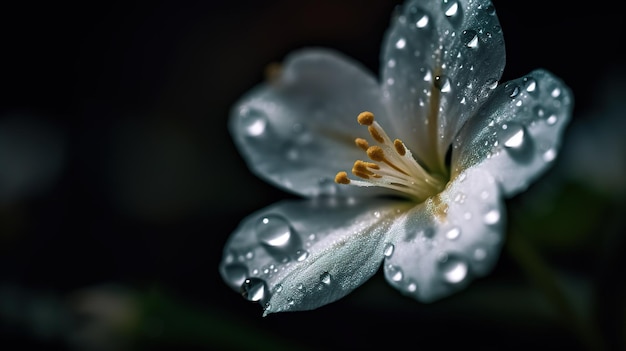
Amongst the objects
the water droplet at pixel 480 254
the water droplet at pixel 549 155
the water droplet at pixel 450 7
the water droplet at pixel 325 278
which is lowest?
the water droplet at pixel 325 278

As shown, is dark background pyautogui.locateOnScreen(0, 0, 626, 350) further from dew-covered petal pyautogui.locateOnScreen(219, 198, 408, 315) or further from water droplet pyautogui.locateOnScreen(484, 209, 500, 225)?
water droplet pyautogui.locateOnScreen(484, 209, 500, 225)

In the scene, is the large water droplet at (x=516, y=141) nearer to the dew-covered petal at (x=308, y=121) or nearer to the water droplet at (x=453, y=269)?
the water droplet at (x=453, y=269)

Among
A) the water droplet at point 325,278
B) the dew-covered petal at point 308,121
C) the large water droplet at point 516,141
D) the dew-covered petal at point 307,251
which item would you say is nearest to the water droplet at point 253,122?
the dew-covered petal at point 308,121

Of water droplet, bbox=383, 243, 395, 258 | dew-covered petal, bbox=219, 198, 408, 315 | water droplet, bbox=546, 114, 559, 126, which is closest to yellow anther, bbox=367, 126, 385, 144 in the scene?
dew-covered petal, bbox=219, 198, 408, 315

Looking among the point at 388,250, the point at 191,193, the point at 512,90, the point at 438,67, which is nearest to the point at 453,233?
the point at 388,250

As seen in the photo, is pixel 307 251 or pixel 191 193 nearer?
pixel 307 251

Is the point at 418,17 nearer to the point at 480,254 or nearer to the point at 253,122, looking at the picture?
the point at 253,122
